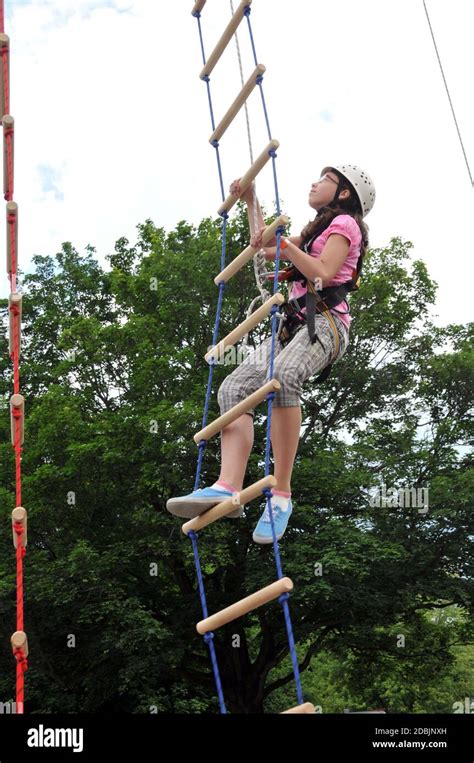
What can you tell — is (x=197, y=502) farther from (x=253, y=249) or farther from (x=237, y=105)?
(x=237, y=105)

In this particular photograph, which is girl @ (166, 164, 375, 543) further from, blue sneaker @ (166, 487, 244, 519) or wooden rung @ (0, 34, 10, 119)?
wooden rung @ (0, 34, 10, 119)

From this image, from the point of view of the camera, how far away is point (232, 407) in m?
3.88

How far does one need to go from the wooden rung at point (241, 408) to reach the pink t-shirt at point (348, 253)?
24.1 inches

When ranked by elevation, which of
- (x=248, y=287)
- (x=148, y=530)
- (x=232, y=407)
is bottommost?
(x=232, y=407)

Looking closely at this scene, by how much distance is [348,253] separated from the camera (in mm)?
4004

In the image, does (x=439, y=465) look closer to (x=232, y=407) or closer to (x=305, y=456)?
(x=305, y=456)

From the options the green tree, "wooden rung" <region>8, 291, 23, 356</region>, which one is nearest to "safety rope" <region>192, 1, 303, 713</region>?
"wooden rung" <region>8, 291, 23, 356</region>

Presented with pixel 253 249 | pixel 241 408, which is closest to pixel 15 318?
pixel 253 249

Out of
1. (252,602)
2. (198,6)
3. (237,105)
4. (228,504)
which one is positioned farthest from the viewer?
(198,6)

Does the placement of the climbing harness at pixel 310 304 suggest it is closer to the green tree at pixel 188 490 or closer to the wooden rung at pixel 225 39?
the wooden rung at pixel 225 39

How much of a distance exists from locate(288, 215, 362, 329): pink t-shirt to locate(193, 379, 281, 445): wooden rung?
24.1 inches

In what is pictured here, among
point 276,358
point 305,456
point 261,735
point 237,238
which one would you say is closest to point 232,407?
point 276,358

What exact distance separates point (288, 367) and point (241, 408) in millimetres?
317

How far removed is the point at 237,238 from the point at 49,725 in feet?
46.9
